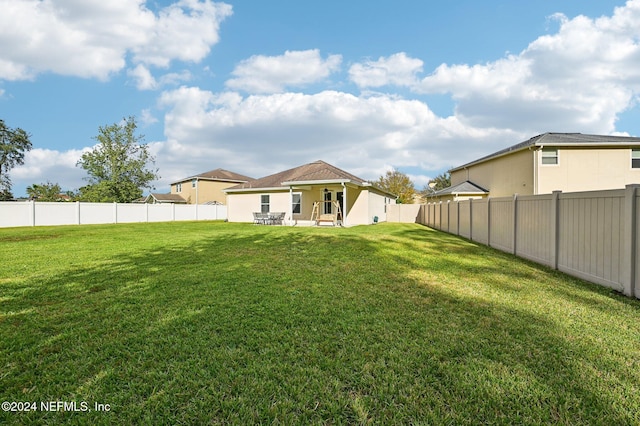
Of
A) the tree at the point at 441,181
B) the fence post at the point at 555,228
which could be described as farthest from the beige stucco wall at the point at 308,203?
the tree at the point at 441,181

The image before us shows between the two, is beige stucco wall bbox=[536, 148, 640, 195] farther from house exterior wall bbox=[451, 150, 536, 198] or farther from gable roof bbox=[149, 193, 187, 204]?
gable roof bbox=[149, 193, 187, 204]

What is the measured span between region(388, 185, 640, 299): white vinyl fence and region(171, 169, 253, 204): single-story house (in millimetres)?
34461

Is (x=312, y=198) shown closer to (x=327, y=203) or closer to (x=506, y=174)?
(x=327, y=203)

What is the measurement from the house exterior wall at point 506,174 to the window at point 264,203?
16145 mm

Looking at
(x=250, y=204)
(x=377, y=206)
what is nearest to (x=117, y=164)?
(x=250, y=204)

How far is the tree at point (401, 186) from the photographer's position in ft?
138

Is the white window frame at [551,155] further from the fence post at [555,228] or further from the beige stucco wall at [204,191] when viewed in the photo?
the beige stucco wall at [204,191]

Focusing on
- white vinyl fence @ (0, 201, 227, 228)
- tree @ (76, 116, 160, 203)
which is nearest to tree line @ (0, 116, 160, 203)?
tree @ (76, 116, 160, 203)

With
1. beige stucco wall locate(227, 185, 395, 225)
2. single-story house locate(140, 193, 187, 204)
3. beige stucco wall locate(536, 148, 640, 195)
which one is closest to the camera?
beige stucco wall locate(536, 148, 640, 195)

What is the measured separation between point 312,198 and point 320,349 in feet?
58.6

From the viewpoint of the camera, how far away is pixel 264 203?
21.9 metres

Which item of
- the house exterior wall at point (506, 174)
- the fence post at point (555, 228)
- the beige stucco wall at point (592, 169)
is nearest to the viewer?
the fence post at point (555, 228)

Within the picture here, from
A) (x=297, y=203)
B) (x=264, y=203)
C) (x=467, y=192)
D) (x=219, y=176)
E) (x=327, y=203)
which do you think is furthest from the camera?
(x=219, y=176)

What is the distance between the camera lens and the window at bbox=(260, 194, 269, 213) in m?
21.7
